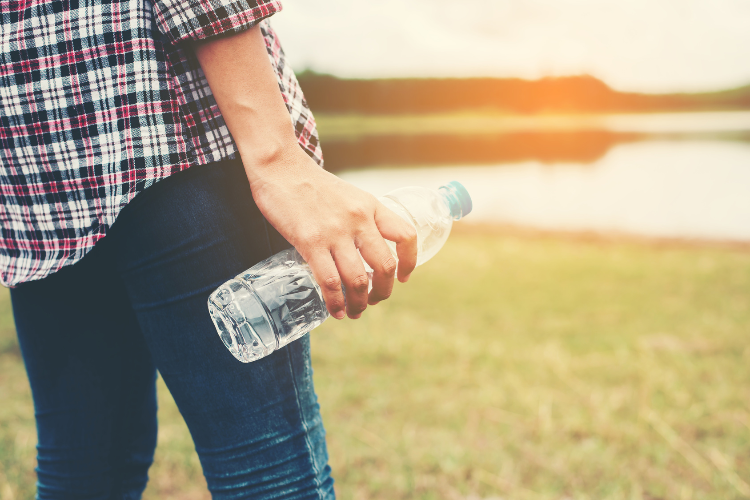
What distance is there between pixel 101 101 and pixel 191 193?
0.18 metres

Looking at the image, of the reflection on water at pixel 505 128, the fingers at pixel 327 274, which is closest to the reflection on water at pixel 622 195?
the fingers at pixel 327 274

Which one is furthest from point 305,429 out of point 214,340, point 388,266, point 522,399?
point 522,399

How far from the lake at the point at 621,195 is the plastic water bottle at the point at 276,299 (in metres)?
5.89

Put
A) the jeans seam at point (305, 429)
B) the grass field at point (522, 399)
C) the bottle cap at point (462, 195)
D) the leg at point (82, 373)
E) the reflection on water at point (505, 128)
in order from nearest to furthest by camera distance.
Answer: the jeans seam at point (305, 429)
the leg at point (82, 373)
the bottle cap at point (462, 195)
the grass field at point (522, 399)
the reflection on water at point (505, 128)

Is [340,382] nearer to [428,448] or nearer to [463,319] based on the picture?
[428,448]

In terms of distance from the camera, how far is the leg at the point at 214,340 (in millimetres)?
775

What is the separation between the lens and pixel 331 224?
2.45ft

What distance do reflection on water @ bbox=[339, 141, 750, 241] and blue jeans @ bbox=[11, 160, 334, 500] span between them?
862 centimetres

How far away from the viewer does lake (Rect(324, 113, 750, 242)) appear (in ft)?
31.7

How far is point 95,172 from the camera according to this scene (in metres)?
0.76

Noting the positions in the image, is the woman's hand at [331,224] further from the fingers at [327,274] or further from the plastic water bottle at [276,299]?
the plastic water bottle at [276,299]

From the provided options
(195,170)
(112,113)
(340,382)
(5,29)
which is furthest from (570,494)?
(5,29)

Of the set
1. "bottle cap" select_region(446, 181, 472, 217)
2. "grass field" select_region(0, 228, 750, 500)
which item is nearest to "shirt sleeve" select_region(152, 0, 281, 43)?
"bottle cap" select_region(446, 181, 472, 217)

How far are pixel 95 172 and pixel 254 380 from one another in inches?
15.5
